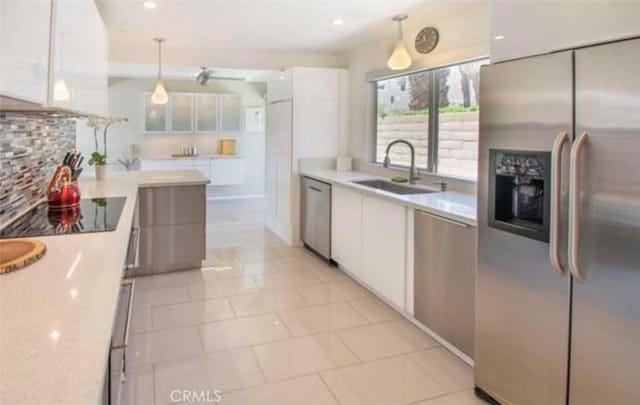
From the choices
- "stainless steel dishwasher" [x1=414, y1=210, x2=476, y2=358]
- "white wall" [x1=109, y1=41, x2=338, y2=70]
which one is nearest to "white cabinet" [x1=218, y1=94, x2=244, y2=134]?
"white wall" [x1=109, y1=41, x2=338, y2=70]

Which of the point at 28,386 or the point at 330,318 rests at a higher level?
the point at 28,386

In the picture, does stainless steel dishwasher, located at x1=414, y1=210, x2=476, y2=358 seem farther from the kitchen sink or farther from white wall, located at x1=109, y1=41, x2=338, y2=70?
white wall, located at x1=109, y1=41, x2=338, y2=70

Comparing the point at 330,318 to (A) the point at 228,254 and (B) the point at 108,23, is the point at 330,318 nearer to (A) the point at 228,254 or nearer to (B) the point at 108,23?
(A) the point at 228,254

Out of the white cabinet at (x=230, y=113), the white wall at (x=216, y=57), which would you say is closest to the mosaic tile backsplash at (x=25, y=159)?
the white wall at (x=216, y=57)

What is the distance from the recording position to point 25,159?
8.34ft

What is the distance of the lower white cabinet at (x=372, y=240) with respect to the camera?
10.3 ft

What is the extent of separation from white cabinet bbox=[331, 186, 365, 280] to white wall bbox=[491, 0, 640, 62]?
195 centimetres

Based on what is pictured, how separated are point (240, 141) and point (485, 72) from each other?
23.3 feet

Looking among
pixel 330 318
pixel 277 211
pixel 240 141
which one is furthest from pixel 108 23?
pixel 240 141

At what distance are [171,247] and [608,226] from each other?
11.4 ft

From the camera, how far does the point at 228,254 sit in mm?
4922

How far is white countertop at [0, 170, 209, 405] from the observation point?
83 cm

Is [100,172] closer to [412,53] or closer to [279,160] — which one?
[279,160]

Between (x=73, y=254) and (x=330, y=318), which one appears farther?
(x=330, y=318)
